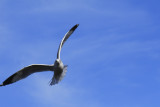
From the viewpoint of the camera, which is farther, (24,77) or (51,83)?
(24,77)

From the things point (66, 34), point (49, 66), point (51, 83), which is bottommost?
point (51, 83)

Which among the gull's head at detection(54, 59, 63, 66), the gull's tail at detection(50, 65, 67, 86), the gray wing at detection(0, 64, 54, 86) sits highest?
the gray wing at detection(0, 64, 54, 86)

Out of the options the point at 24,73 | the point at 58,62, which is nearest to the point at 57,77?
the point at 58,62

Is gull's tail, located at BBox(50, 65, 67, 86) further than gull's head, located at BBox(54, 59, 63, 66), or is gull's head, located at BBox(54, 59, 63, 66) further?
gull's tail, located at BBox(50, 65, 67, 86)

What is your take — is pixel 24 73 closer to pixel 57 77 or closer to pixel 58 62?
pixel 57 77

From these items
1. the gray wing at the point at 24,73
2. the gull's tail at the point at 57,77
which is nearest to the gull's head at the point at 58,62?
the gull's tail at the point at 57,77

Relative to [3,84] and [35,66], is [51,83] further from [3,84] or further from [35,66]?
[3,84]

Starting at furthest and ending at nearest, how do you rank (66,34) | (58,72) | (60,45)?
(66,34)
(60,45)
(58,72)

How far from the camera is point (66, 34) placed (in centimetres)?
1446

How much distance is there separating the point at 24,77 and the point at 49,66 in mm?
1337

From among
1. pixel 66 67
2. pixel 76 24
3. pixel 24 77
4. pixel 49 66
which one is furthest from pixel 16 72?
pixel 76 24

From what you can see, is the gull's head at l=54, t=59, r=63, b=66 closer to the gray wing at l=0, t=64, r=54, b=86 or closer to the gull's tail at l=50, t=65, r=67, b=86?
the gull's tail at l=50, t=65, r=67, b=86

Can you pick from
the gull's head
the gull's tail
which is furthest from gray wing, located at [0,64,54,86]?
the gull's head

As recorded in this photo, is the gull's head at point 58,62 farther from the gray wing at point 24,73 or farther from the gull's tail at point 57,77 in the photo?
the gray wing at point 24,73
